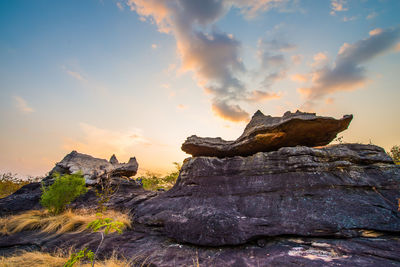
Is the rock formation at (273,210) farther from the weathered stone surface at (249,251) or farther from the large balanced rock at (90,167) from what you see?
the large balanced rock at (90,167)

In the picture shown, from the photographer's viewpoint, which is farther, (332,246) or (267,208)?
(267,208)

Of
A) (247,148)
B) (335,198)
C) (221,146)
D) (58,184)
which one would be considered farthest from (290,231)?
(58,184)

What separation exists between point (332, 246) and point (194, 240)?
9.76ft

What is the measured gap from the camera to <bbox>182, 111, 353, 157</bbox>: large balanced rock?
561cm

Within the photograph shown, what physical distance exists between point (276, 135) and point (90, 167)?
13.2m

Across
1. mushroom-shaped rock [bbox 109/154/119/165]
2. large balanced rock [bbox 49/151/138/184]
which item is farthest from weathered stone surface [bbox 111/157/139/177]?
mushroom-shaped rock [bbox 109/154/119/165]

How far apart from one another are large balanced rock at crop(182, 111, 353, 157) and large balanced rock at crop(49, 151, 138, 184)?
25.9ft

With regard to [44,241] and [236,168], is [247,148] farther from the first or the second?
[44,241]

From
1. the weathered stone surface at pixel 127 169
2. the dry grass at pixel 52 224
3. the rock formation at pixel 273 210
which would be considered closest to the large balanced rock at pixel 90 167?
the weathered stone surface at pixel 127 169

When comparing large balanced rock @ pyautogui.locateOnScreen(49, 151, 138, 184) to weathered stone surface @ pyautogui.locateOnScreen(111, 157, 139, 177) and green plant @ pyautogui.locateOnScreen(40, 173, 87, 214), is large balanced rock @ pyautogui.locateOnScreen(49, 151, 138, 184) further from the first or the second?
green plant @ pyautogui.locateOnScreen(40, 173, 87, 214)

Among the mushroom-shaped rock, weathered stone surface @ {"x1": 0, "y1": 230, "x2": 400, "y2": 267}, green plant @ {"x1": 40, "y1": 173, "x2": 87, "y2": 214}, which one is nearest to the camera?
weathered stone surface @ {"x1": 0, "y1": 230, "x2": 400, "y2": 267}

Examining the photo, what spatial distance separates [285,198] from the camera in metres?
4.63

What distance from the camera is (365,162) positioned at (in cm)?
519

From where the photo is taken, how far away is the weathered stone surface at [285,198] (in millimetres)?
Answer: 3963
